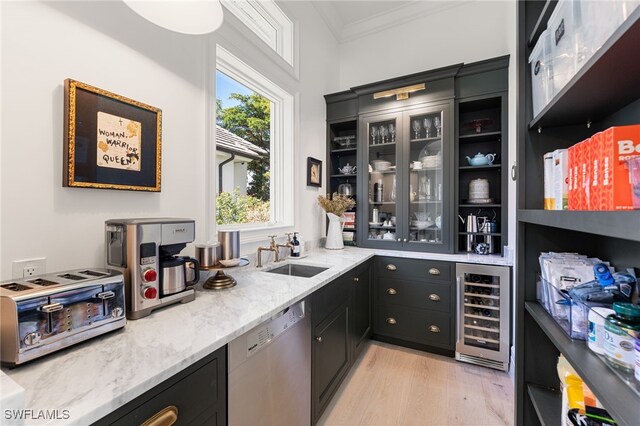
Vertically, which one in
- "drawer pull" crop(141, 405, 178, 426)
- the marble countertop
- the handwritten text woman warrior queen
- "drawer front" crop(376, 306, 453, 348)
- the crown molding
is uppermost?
the crown molding

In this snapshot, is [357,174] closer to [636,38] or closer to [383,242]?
[383,242]

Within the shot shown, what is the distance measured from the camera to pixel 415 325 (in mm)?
2436

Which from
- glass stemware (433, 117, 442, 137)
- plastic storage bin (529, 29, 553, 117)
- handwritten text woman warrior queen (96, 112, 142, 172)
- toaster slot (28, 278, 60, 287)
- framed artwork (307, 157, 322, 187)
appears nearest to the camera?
toaster slot (28, 278, 60, 287)

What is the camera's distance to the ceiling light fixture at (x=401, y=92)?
2.63 meters

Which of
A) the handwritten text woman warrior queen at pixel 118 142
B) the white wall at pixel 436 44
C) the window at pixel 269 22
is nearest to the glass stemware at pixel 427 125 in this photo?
the white wall at pixel 436 44

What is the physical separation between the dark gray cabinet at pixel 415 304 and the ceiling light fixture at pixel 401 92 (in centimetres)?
166

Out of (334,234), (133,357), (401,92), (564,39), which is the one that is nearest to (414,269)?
(334,234)

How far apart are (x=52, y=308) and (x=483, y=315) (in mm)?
2710

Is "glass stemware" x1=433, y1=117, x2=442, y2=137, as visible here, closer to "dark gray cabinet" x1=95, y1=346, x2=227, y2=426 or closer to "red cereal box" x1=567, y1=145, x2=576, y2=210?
"red cereal box" x1=567, y1=145, x2=576, y2=210

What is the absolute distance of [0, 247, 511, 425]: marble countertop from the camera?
571 millimetres

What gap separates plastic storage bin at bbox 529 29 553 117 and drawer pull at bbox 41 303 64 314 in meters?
1.72

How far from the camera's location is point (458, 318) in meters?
2.28

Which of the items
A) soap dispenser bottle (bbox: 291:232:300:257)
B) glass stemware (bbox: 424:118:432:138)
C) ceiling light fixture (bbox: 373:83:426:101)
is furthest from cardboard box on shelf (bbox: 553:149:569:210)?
ceiling light fixture (bbox: 373:83:426:101)

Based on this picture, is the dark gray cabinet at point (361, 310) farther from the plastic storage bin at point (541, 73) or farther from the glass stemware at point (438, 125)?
the plastic storage bin at point (541, 73)
